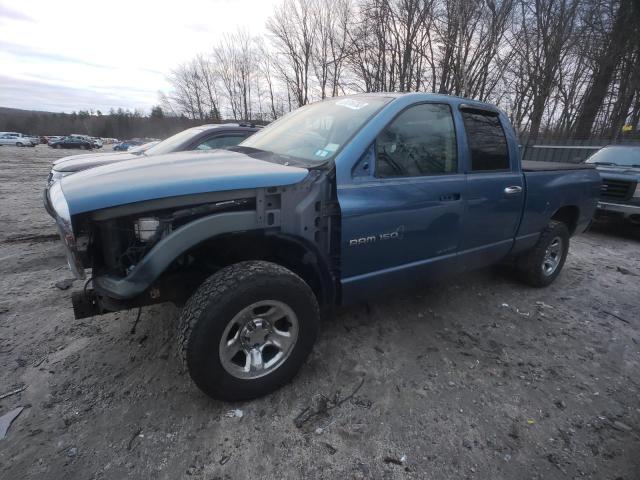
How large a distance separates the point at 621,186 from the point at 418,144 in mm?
6155

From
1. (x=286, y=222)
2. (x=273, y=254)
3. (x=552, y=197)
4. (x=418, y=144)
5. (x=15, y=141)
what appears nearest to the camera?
(x=286, y=222)

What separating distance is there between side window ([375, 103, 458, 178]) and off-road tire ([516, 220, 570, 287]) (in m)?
1.80

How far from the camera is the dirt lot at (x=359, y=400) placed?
1.81 metres

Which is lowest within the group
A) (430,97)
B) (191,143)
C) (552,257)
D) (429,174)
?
(552,257)

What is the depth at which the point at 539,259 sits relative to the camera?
3852 millimetres

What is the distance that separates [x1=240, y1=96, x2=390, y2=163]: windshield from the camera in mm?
2404

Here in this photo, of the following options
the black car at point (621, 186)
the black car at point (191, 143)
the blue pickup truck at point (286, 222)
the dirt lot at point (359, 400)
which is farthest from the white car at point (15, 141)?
the black car at point (621, 186)

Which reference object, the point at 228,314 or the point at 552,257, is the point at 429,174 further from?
the point at 552,257

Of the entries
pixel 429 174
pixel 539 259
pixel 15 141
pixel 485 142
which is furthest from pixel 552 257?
pixel 15 141

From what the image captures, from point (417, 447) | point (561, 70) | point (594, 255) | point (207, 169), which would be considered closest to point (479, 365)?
point (417, 447)

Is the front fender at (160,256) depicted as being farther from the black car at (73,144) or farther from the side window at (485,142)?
the black car at (73,144)

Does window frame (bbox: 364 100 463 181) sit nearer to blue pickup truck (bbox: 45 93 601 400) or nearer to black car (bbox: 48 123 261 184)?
blue pickup truck (bbox: 45 93 601 400)

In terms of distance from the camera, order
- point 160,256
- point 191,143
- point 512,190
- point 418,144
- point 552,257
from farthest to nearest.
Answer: point 191,143 < point 552,257 < point 512,190 < point 418,144 < point 160,256

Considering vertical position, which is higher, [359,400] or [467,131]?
[467,131]
